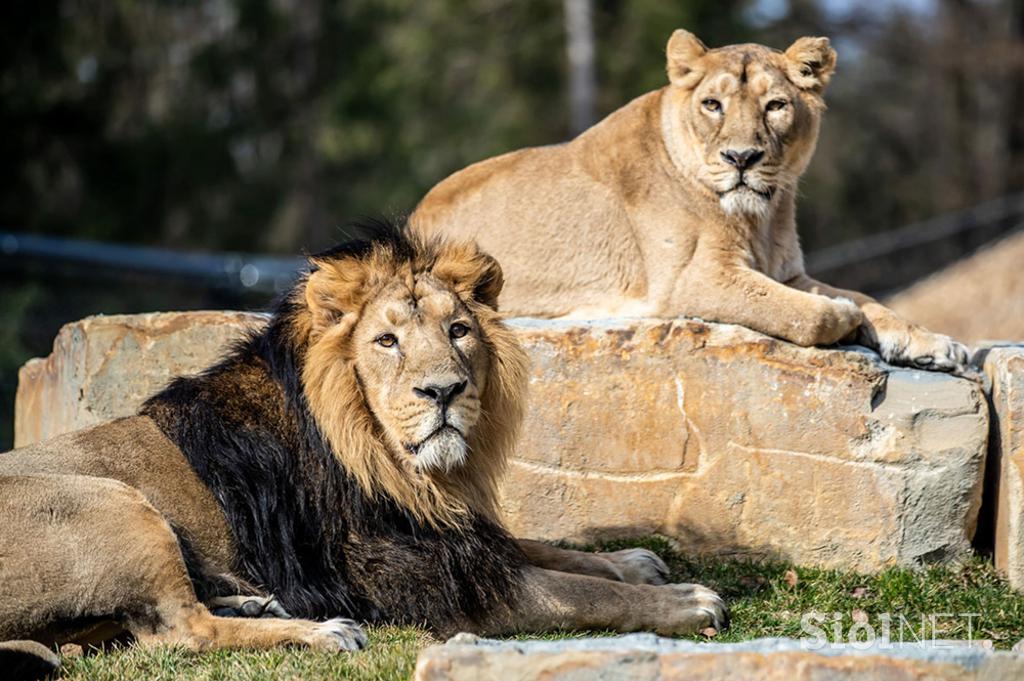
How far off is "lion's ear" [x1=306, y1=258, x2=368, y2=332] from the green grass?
127cm

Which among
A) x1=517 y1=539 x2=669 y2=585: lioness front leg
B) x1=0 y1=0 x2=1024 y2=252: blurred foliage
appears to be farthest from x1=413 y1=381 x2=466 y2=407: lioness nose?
x1=0 y1=0 x2=1024 y2=252: blurred foliage

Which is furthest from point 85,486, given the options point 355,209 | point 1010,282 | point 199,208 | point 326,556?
point 355,209

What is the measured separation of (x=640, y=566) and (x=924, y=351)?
1.79m

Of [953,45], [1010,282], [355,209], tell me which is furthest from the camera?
[953,45]

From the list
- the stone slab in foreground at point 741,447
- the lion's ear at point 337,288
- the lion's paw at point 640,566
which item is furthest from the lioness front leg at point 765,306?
the lion's ear at point 337,288

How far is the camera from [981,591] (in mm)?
6066

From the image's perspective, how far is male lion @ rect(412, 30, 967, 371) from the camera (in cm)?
687

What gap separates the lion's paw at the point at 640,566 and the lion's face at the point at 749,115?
2.05m

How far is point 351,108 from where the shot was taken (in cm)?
2238

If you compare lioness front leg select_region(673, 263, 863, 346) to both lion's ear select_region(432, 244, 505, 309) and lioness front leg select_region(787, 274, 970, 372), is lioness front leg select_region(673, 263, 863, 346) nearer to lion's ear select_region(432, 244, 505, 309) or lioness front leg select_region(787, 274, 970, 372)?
lioness front leg select_region(787, 274, 970, 372)

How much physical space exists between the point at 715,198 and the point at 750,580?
83.3 inches

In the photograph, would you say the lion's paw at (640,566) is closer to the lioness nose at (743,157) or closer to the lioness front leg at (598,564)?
the lioness front leg at (598,564)

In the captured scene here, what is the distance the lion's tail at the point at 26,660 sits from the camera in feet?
15.5

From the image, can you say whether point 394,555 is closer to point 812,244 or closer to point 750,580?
point 750,580
